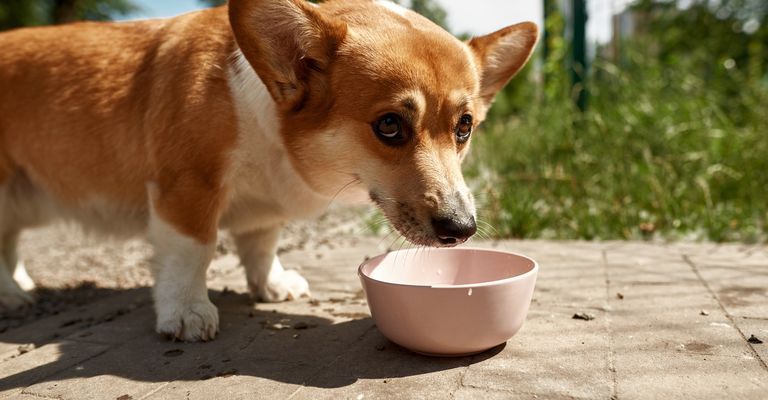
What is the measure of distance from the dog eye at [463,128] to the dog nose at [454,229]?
474mm

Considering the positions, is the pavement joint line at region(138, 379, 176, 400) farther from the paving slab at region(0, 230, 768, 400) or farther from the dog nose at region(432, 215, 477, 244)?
the dog nose at region(432, 215, 477, 244)

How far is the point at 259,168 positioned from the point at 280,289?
26.7 inches

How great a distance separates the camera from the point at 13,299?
3.22 metres

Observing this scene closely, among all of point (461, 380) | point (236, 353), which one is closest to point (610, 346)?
point (461, 380)

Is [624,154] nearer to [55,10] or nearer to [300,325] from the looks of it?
[300,325]

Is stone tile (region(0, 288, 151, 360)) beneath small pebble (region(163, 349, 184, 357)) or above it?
beneath

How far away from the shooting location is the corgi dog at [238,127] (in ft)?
7.20

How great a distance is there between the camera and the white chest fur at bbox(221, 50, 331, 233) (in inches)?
96.3

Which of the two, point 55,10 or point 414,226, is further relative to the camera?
point 55,10

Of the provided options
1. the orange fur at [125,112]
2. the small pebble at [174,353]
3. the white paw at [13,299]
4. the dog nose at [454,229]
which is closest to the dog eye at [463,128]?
the dog nose at [454,229]

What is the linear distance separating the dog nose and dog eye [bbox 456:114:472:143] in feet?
1.56

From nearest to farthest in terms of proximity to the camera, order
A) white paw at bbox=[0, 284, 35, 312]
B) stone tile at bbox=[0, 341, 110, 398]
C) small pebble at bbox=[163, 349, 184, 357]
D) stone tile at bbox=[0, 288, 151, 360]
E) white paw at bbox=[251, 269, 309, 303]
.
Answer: stone tile at bbox=[0, 341, 110, 398] < small pebble at bbox=[163, 349, 184, 357] < stone tile at bbox=[0, 288, 151, 360] < white paw at bbox=[251, 269, 309, 303] < white paw at bbox=[0, 284, 35, 312]

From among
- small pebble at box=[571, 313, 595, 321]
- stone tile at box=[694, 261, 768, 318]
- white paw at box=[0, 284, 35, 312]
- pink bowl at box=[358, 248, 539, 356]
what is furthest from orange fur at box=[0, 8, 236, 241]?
stone tile at box=[694, 261, 768, 318]

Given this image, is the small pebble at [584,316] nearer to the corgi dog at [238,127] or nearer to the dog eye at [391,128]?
the corgi dog at [238,127]
